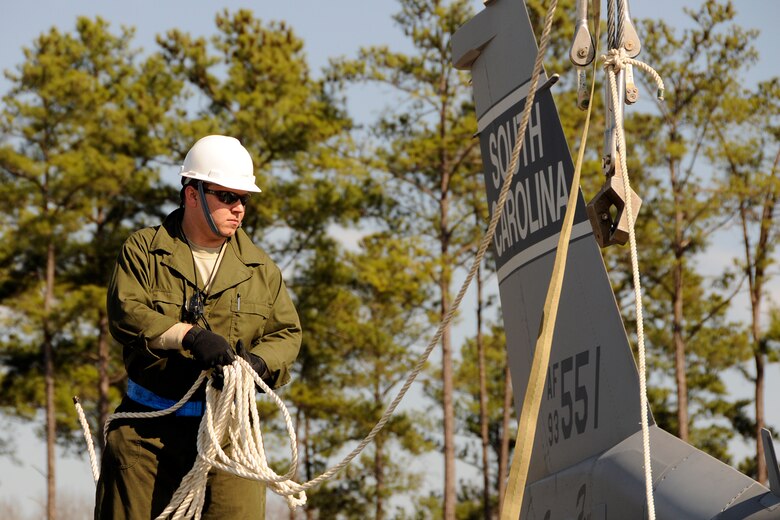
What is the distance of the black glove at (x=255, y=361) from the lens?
13.9 ft

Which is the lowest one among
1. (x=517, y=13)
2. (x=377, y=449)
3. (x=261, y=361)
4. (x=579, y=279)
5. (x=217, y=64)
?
(x=261, y=361)

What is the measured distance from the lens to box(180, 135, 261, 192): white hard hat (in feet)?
14.3

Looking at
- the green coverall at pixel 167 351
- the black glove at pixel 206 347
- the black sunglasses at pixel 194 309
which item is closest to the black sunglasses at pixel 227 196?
the green coverall at pixel 167 351

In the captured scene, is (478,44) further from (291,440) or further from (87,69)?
(87,69)

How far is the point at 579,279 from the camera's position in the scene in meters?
5.47

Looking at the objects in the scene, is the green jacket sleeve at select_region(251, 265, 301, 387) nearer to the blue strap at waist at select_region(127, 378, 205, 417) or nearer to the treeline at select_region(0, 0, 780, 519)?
the blue strap at waist at select_region(127, 378, 205, 417)

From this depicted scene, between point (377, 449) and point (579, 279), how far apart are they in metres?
27.9

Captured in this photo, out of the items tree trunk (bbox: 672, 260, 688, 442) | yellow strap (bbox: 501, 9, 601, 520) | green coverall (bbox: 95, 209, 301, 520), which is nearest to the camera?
yellow strap (bbox: 501, 9, 601, 520)

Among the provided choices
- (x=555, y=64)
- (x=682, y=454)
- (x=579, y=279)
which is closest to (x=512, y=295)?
(x=579, y=279)

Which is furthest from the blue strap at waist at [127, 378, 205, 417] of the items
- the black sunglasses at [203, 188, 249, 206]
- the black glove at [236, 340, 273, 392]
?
the black sunglasses at [203, 188, 249, 206]

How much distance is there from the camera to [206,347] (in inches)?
161

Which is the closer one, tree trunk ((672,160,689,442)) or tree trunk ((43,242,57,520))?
tree trunk ((672,160,689,442))

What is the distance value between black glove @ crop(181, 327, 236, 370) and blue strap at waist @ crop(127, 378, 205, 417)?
31cm

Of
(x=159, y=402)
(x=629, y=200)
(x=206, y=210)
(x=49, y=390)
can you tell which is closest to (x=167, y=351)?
(x=159, y=402)
